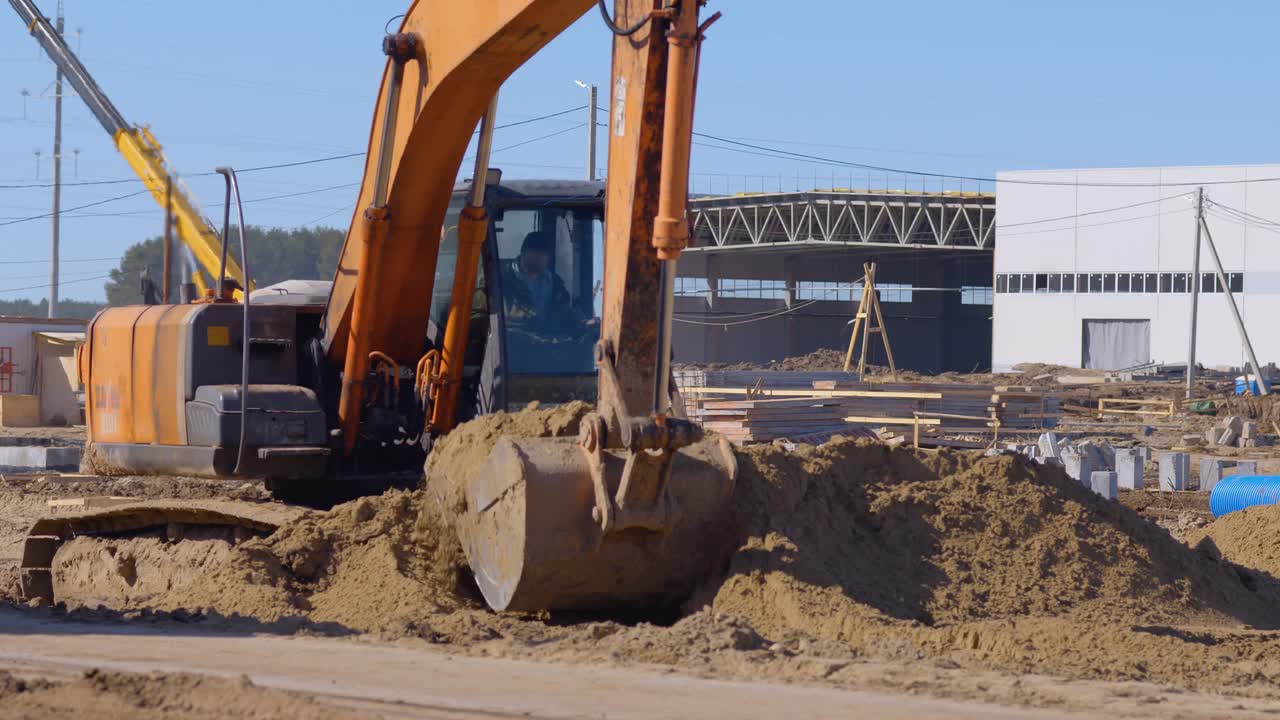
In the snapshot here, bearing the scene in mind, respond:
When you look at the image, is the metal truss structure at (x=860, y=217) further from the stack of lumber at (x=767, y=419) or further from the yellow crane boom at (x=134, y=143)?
the yellow crane boom at (x=134, y=143)

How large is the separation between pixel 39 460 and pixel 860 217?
128ft

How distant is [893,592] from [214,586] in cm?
370

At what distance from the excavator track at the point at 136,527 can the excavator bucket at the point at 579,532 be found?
6.83 feet

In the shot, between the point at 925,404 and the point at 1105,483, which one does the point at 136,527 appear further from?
the point at 925,404

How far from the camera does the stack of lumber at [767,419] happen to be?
69.6 feet

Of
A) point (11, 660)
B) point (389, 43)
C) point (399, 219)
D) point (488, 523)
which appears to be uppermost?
point (389, 43)

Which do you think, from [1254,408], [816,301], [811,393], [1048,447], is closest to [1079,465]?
[1048,447]

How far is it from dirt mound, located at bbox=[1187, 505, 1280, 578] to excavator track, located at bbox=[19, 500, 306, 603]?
6.13 m

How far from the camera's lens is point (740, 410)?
21.3m

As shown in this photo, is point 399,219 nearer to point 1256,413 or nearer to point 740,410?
point 740,410

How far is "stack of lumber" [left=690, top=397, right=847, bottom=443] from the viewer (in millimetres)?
21219

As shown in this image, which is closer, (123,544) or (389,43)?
(389,43)

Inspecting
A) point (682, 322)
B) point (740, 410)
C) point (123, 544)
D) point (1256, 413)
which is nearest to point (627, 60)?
point (123, 544)

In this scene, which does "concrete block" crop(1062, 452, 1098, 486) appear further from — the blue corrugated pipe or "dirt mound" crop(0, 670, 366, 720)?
"dirt mound" crop(0, 670, 366, 720)
